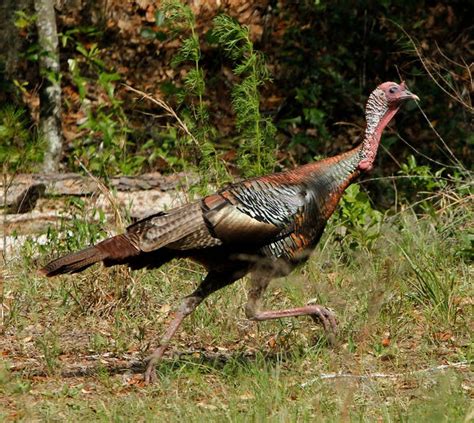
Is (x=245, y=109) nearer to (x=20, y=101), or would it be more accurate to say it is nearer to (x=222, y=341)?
(x=222, y=341)

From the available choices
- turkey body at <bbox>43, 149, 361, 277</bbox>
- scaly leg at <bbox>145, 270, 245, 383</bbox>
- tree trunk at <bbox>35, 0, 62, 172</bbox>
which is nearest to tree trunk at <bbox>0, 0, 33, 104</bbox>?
tree trunk at <bbox>35, 0, 62, 172</bbox>

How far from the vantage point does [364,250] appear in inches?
287

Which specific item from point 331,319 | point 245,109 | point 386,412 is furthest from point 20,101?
point 386,412

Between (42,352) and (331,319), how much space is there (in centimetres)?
162

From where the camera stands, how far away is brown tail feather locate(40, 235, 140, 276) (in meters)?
5.63

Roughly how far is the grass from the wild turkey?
189 millimetres

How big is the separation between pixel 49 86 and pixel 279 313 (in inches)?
194

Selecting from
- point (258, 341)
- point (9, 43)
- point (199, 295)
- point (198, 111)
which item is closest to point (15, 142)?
point (9, 43)

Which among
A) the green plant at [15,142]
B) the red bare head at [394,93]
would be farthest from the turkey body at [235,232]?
the green plant at [15,142]

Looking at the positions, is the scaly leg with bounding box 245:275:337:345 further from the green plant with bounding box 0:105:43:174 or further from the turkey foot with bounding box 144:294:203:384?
the green plant with bounding box 0:105:43:174

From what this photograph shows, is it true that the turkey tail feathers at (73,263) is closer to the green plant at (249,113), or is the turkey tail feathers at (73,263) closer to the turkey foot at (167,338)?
the turkey foot at (167,338)

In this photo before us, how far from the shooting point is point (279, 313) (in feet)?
19.8

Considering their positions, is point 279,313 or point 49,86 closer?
point 279,313

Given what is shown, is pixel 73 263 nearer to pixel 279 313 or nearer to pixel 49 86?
pixel 279 313
